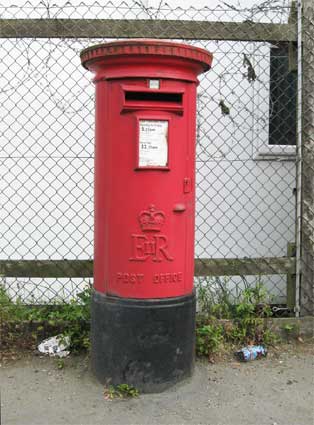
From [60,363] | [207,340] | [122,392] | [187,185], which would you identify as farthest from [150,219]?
[60,363]

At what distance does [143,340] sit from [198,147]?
210 centimetres

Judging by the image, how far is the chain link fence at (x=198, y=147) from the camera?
445 centimetres

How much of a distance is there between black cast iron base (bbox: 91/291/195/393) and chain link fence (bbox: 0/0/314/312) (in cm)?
133

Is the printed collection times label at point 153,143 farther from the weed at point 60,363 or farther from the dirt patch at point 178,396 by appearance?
the weed at point 60,363

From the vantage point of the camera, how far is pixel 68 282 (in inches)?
182

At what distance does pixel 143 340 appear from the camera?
298 centimetres

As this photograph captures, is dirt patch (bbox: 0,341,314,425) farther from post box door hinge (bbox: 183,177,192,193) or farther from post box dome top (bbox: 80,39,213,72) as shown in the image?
post box dome top (bbox: 80,39,213,72)

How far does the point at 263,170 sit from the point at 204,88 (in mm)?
871

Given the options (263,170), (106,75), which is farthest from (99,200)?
(263,170)

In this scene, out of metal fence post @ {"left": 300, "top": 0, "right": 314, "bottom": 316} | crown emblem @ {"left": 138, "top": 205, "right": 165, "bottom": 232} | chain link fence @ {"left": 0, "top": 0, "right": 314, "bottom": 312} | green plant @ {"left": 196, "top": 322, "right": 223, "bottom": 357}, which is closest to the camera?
crown emblem @ {"left": 138, "top": 205, "right": 165, "bottom": 232}

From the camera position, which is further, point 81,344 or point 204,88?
point 204,88

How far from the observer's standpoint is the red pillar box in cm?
287

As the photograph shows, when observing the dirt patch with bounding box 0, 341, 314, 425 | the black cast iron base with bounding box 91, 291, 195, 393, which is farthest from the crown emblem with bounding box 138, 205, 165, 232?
the dirt patch with bounding box 0, 341, 314, 425

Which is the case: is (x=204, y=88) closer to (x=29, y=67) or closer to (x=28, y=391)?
(x=29, y=67)
